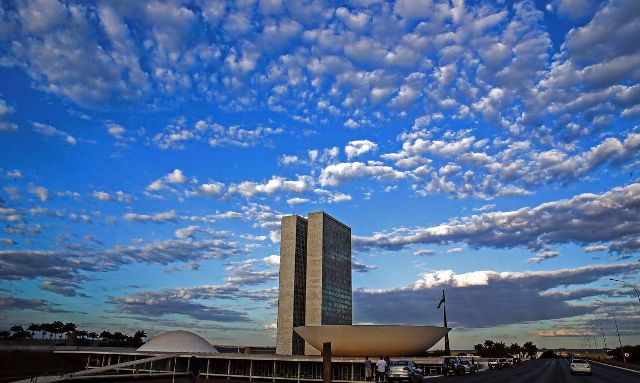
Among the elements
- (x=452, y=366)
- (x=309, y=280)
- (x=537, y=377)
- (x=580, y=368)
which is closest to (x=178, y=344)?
(x=309, y=280)

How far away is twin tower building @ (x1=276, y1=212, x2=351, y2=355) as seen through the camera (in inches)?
6531

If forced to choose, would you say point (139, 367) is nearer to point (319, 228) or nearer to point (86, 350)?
point (86, 350)

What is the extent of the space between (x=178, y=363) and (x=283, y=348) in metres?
55.2

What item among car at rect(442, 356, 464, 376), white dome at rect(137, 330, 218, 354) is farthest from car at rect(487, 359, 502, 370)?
white dome at rect(137, 330, 218, 354)

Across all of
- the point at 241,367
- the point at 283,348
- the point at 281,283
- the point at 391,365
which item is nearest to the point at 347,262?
the point at 281,283

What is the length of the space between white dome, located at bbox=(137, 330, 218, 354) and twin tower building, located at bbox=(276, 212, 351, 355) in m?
34.9

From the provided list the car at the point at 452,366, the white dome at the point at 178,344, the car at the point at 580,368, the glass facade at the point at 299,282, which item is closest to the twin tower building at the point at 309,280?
the glass facade at the point at 299,282

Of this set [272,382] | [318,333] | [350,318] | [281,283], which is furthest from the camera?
[350,318]

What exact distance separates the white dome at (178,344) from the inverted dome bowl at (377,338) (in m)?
37.7

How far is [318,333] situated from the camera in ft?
355

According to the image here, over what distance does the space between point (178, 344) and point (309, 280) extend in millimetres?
55804

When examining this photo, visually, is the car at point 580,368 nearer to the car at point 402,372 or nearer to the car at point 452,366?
the car at point 452,366

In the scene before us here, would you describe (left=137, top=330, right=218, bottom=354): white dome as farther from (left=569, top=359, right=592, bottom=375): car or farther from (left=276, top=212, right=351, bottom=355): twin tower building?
(left=569, top=359, right=592, bottom=375): car

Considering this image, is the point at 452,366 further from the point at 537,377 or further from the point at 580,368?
the point at 580,368
